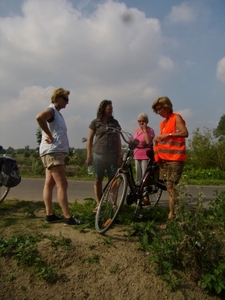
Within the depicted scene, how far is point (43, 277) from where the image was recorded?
124 inches

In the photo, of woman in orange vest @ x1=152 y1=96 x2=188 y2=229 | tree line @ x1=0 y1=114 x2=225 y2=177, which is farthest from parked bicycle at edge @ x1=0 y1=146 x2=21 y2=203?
tree line @ x1=0 y1=114 x2=225 y2=177

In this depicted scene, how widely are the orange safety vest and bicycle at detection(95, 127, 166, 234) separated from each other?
38cm

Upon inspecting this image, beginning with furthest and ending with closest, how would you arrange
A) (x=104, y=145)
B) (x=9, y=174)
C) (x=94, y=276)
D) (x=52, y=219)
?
1. (x=9, y=174)
2. (x=104, y=145)
3. (x=52, y=219)
4. (x=94, y=276)

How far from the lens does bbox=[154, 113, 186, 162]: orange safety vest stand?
4512 mm

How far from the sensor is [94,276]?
3225 millimetres

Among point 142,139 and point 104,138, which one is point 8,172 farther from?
point 142,139

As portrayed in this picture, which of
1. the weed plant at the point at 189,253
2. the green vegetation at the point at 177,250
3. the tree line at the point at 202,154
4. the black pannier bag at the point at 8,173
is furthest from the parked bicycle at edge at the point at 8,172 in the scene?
the tree line at the point at 202,154

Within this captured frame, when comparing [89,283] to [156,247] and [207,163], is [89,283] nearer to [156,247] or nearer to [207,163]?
[156,247]

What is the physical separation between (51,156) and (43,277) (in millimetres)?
1600

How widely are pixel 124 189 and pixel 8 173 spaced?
7.17 feet

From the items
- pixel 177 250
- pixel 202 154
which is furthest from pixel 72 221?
pixel 202 154

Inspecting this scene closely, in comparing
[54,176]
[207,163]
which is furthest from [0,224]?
[207,163]

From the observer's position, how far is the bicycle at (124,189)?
3.98 m

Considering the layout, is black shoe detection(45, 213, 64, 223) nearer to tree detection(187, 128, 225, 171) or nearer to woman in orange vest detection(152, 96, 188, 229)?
A: woman in orange vest detection(152, 96, 188, 229)
